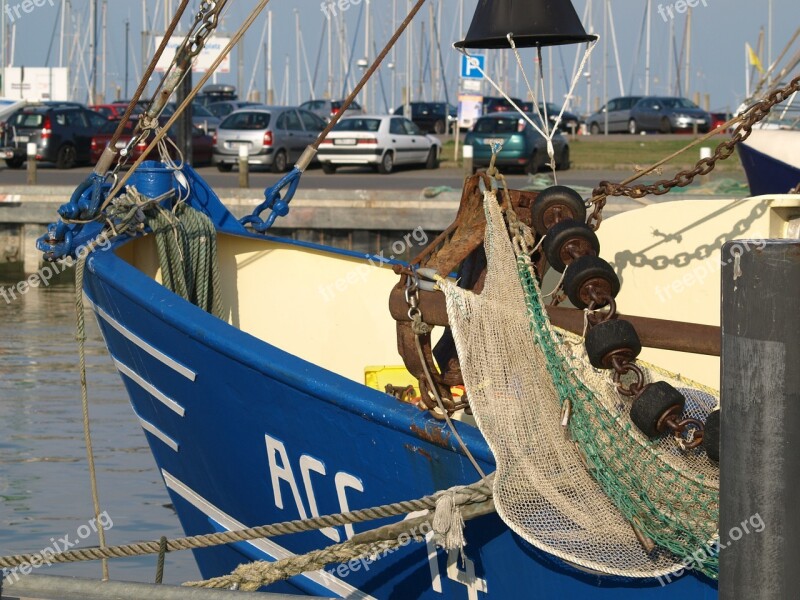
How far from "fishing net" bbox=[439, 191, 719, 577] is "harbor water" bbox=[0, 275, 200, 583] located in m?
2.71

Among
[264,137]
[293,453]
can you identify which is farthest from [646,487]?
[264,137]

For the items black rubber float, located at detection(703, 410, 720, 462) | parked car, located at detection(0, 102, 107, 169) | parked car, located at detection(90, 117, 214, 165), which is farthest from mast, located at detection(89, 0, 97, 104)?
black rubber float, located at detection(703, 410, 720, 462)

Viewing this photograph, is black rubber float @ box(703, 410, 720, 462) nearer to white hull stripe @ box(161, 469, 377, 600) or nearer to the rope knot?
the rope knot

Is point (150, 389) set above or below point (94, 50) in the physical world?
below

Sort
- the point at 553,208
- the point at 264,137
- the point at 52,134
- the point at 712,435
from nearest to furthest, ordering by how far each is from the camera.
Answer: the point at 712,435
the point at 553,208
the point at 264,137
the point at 52,134

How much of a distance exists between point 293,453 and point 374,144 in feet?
72.2

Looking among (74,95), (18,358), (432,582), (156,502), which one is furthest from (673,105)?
(432,582)

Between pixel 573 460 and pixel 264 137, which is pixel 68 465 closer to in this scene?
pixel 573 460

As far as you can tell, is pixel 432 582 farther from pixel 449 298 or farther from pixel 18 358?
pixel 18 358

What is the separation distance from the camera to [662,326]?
364cm

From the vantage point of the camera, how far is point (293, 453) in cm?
432

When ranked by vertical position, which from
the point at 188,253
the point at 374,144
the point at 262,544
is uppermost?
the point at 374,144

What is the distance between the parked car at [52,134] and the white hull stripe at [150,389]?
21807 millimetres

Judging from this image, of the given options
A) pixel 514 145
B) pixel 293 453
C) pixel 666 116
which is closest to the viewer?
pixel 293 453
